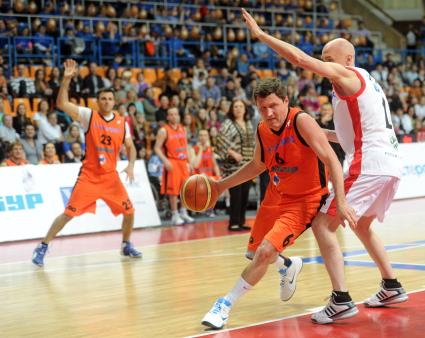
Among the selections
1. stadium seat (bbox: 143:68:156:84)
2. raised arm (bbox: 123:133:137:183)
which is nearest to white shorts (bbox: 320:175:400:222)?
raised arm (bbox: 123:133:137:183)

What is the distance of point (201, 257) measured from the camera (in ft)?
32.0

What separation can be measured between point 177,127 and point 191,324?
8.21 meters

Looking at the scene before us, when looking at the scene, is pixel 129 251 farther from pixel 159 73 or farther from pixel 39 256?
pixel 159 73

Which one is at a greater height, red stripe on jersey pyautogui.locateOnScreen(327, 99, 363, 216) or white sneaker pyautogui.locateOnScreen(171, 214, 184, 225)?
red stripe on jersey pyautogui.locateOnScreen(327, 99, 363, 216)

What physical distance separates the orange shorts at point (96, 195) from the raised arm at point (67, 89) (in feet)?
2.45

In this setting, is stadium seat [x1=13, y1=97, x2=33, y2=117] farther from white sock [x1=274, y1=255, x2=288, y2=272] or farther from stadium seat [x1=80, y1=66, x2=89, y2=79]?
white sock [x1=274, y1=255, x2=288, y2=272]

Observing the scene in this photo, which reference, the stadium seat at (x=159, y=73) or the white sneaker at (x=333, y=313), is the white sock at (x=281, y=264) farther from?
the stadium seat at (x=159, y=73)

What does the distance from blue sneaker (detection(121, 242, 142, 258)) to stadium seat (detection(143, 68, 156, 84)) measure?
34.2 ft

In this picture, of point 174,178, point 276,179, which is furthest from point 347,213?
point 174,178

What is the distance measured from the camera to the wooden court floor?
614 cm

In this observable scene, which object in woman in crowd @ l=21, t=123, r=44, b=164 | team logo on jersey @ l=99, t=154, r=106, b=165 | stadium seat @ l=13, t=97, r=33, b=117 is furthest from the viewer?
stadium seat @ l=13, t=97, r=33, b=117

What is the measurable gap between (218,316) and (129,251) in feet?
14.4

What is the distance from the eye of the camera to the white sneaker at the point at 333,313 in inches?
228

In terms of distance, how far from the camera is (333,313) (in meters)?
5.78
